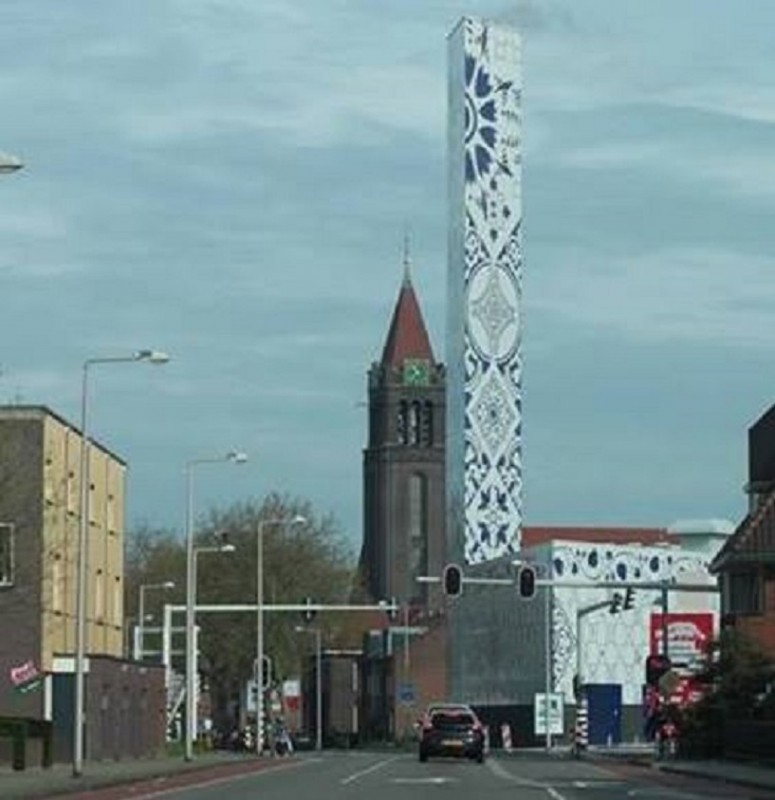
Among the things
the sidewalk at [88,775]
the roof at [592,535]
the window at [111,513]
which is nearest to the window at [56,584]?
the sidewalk at [88,775]

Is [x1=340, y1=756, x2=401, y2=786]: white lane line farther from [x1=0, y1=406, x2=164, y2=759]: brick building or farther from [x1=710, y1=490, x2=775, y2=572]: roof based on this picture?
→ [x1=710, y1=490, x2=775, y2=572]: roof

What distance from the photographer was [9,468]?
211 feet

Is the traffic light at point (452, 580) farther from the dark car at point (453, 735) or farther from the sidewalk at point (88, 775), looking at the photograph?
the sidewalk at point (88, 775)

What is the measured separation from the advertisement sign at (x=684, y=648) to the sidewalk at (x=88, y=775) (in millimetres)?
14930

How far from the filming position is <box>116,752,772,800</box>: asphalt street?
45.2 meters

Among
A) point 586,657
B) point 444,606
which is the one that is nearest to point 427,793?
point 586,657

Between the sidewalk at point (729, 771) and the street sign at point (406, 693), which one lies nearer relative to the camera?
the sidewalk at point (729, 771)

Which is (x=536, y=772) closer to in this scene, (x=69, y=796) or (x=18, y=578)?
(x=18, y=578)

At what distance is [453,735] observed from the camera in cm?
7525

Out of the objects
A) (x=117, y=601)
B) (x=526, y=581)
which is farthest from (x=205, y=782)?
(x=117, y=601)

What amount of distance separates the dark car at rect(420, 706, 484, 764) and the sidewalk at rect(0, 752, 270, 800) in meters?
6.13

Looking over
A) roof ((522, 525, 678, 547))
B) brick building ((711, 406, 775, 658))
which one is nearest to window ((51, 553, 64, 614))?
brick building ((711, 406, 775, 658))

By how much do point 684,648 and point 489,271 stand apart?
63.6 m

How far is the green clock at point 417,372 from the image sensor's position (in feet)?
652
